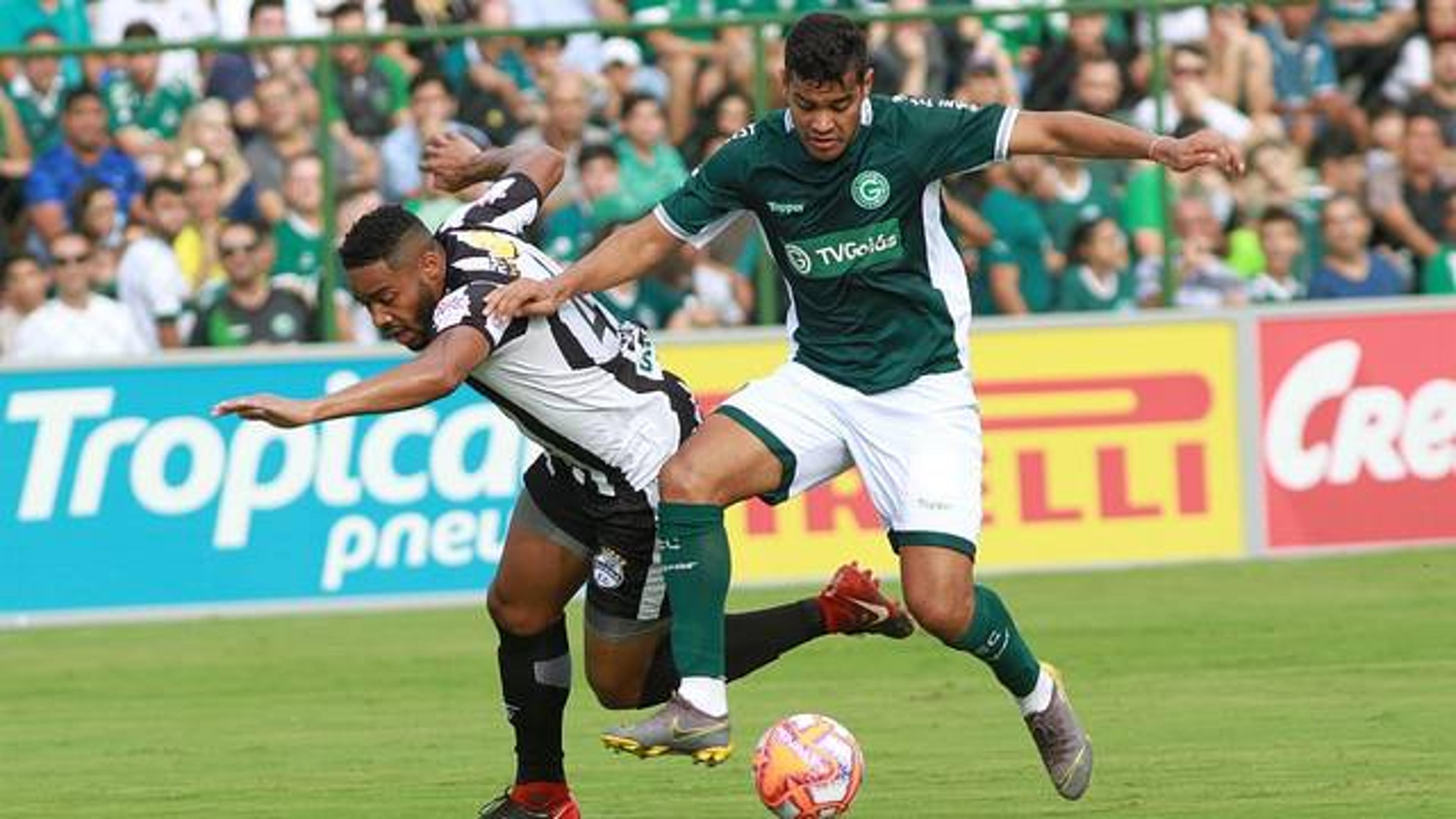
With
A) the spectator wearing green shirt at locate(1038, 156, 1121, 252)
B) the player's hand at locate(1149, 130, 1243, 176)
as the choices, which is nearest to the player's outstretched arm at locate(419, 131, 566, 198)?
the player's hand at locate(1149, 130, 1243, 176)

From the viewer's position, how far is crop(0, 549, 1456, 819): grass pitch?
9.59m

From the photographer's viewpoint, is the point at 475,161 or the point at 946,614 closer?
the point at 946,614

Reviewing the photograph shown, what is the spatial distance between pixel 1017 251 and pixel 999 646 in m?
7.63

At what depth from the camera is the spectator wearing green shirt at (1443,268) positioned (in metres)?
16.8

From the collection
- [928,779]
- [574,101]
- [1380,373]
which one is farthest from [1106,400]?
[928,779]

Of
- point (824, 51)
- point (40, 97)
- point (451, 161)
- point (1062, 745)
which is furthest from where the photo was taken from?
point (40, 97)

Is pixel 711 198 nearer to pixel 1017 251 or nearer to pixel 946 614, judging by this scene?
pixel 946 614

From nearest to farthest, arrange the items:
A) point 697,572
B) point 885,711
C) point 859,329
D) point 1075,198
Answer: point 697,572 < point 859,329 < point 885,711 < point 1075,198

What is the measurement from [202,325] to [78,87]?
4.59ft

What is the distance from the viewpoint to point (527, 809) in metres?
9.21

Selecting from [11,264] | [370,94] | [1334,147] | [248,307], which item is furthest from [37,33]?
[1334,147]

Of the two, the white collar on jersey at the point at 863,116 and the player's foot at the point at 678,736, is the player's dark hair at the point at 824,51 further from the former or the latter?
the player's foot at the point at 678,736

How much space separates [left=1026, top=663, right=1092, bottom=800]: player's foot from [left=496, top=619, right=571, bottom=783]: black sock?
1412mm

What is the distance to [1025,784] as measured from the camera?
9.72 meters
